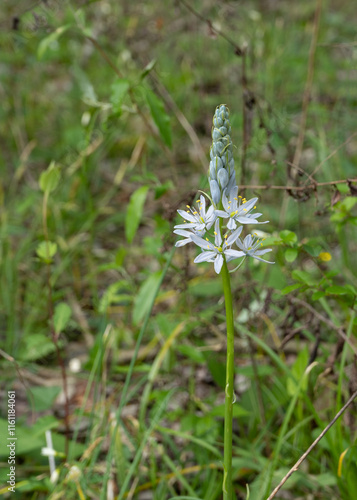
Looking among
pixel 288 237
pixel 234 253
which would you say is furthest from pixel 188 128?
pixel 234 253

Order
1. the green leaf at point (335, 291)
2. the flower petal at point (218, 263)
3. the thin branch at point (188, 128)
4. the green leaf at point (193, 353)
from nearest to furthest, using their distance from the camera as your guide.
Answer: the flower petal at point (218, 263), the green leaf at point (335, 291), the green leaf at point (193, 353), the thin branch at point (188, 128)

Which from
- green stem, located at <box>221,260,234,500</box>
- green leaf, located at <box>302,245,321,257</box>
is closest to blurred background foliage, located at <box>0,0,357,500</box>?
green leaf, located at <box>302,245,321,257</box>

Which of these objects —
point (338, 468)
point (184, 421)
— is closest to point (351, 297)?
point (338, 468)

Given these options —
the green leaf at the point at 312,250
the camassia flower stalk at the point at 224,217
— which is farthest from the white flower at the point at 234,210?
the green leaf at the point at 312,250

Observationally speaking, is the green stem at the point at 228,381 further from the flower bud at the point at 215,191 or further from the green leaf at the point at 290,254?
the green leaf at the point at 290,254

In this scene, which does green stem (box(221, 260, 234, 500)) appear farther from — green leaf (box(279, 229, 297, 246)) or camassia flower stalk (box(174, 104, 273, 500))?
green leaf (box(279, 229, 297, 246))

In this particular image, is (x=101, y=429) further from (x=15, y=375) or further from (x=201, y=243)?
(x=201, y=243)

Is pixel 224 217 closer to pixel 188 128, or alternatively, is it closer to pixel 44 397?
pixel 188 128
